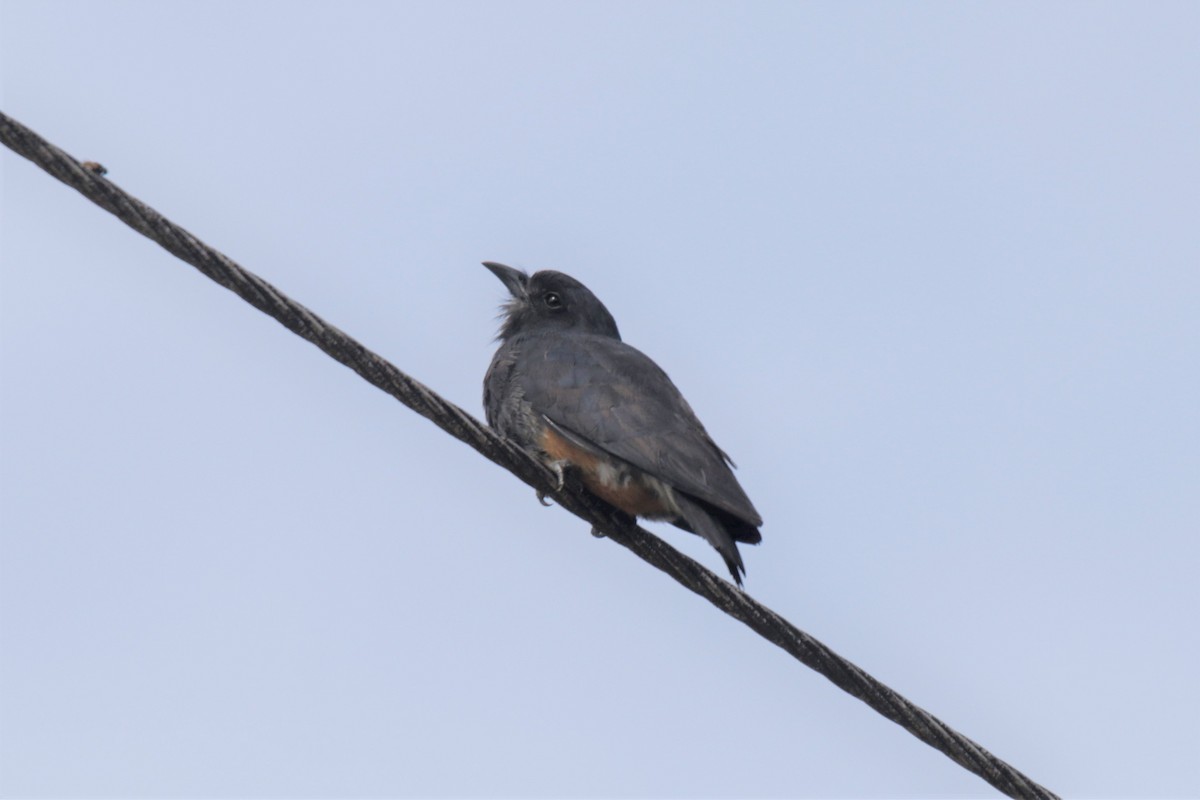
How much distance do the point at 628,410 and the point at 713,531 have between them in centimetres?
Result: 88

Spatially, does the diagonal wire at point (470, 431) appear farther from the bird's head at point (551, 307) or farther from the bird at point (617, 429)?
the bird's head at point (551, 307)

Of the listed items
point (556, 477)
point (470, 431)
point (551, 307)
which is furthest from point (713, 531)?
point (551, 307)

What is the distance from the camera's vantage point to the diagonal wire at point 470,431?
→ 446cm

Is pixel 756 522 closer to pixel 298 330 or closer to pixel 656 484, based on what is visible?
pixel 656 484

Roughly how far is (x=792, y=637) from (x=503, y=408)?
261cm

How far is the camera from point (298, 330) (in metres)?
4.84

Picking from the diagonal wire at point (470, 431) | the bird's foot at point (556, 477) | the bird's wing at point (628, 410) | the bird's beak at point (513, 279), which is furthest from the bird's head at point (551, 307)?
Result: the diagonal wire at point (470, 431)

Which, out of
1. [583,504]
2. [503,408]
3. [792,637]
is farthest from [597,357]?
[792,637]

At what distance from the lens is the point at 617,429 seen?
22.5ft

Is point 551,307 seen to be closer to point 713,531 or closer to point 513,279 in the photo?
point 513,279

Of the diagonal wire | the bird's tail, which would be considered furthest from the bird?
the diagonal wire

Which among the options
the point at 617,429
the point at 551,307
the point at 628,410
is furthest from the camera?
the point at 551,307

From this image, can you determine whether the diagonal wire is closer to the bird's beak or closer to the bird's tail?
the bird's tail

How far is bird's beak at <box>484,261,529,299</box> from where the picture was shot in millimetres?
8727
